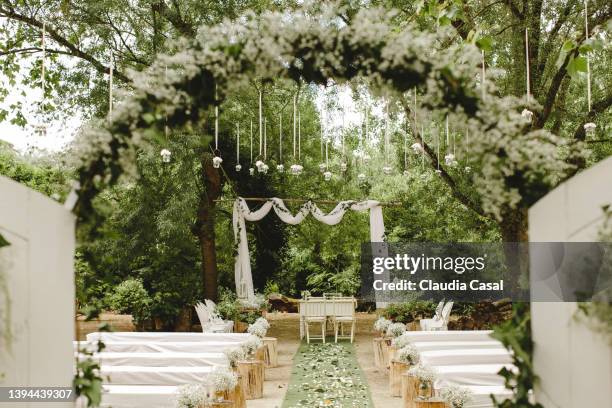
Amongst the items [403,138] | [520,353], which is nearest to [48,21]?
[403,138]

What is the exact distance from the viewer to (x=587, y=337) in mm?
2934

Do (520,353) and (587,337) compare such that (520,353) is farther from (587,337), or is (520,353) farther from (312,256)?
(312,256)

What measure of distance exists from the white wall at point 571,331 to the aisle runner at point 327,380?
4564 mm

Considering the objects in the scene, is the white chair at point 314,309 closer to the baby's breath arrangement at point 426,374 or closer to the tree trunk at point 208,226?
the tree trunk at point 208,226

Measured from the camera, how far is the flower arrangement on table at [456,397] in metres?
5.34

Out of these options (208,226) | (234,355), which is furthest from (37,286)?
(208,226)

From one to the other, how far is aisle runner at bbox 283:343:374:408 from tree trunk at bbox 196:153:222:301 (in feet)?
7.98

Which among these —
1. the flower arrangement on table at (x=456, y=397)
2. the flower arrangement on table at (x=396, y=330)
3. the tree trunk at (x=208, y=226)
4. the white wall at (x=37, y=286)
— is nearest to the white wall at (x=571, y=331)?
the flower arrangement on table at (x=456, y=397)

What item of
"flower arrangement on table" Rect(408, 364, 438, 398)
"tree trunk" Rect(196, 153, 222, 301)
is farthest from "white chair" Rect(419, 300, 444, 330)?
Result: "flower arrangement on table" Rect(408, 364, 438, 398)

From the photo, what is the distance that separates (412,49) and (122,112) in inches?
58.1

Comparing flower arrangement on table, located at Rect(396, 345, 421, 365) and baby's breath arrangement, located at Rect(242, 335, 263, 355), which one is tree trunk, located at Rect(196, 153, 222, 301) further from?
flower arrangement on table, located at Rect(396, 345, 421, 365)

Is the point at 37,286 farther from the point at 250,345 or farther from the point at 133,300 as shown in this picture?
the point at 133,300

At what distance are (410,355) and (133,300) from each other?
21.9 feet

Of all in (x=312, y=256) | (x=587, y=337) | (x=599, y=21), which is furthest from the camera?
(x=312, y=256)
